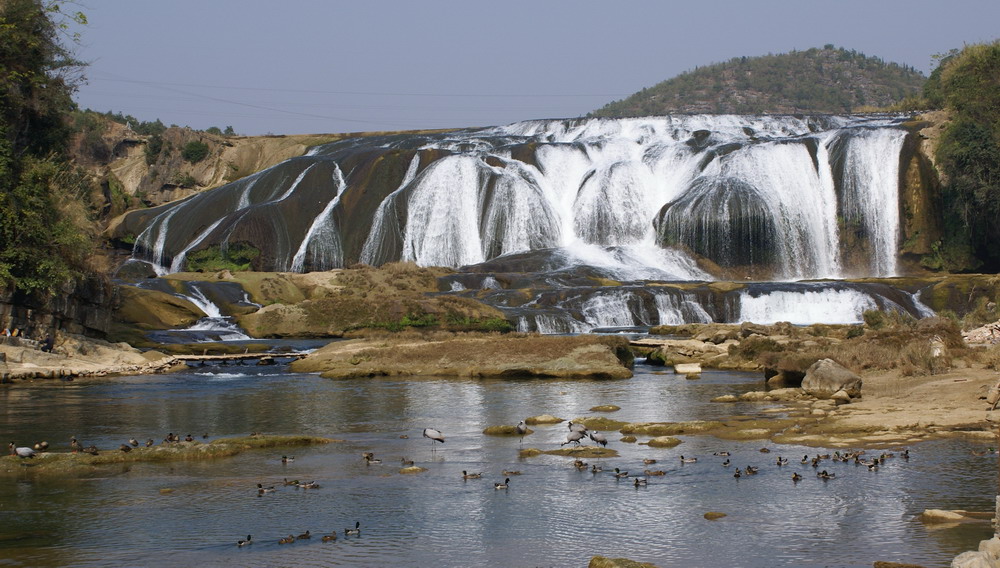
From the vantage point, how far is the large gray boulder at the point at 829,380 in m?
20.4

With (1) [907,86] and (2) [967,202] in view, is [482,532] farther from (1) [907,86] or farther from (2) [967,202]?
(1) [907,86]

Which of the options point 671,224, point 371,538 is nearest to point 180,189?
point 671,224

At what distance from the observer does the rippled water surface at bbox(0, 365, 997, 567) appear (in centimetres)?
1038

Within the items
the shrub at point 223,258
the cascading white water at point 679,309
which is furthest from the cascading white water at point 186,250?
the cascading white water at point 679,309

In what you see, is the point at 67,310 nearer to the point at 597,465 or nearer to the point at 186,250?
the point at 597,465

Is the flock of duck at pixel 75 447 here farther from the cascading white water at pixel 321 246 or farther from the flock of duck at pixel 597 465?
the cascading white water at pixel 321 246

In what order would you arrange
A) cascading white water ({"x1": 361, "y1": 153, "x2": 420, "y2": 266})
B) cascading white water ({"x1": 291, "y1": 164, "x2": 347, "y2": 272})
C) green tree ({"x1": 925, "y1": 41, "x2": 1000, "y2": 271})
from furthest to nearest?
cascading white water ({"x1": 291, "y1": 164, "x2": 347, "y2": 272}), cascading white water ({"x1": 361, "y1": 153, "x2": 420, "y2": 266}), green tree ({"x1": 925, "y1": 41, "x2": 1000, "y2": 271})

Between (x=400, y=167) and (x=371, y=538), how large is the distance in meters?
61.7

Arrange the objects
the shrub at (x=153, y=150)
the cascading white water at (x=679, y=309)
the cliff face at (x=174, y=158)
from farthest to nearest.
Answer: the shrub at (x=153, y=150) < the cliff face at (x=174, y=158) < the cascading white water at (x=679, y=309)

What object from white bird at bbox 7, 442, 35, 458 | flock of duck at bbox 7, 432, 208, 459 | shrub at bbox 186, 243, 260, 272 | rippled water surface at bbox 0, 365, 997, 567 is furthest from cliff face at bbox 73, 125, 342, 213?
white bird at bbox 7, 442, 35, 458

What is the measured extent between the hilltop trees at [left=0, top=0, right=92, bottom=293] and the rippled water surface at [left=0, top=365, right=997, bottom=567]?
11592mm

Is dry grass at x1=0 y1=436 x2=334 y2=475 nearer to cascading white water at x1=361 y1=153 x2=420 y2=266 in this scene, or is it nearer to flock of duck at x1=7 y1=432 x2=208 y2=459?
flock of duck at x1=7 y1=432 x2=208 y2=459

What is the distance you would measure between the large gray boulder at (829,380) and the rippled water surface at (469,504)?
7.43 ft

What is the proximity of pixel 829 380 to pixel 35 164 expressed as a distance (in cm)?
2475
